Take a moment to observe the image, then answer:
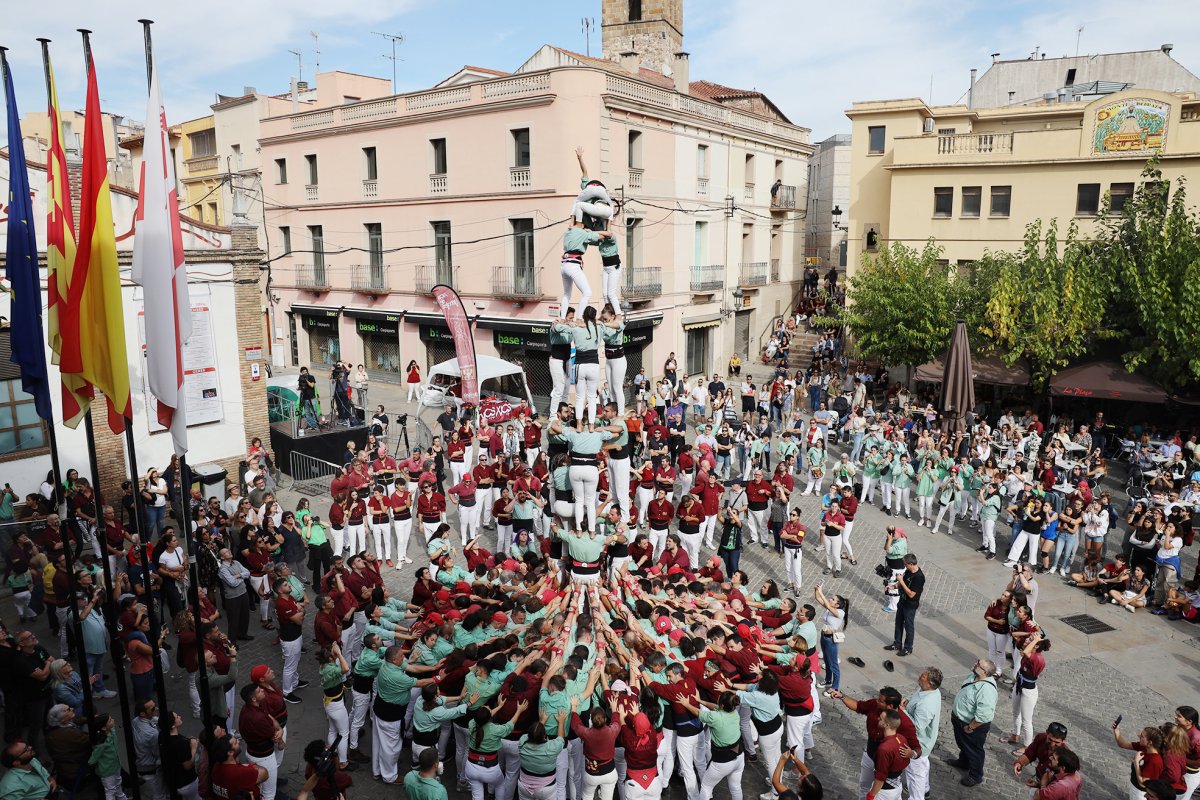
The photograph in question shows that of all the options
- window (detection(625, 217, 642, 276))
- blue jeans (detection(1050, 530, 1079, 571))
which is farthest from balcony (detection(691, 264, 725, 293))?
blue jeans (detection(1050, 530, 1079, 571))

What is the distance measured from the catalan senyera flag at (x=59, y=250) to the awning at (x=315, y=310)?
26553mm

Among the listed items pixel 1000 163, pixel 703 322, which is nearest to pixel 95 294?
pixel 703 322

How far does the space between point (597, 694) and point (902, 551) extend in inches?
237

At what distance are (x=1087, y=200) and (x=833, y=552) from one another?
19829 millimetres

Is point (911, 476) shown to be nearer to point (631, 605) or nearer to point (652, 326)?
point (631, 605)

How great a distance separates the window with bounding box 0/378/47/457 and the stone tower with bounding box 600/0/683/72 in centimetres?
3114

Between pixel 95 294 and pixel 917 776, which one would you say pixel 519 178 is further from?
pixel 917 776

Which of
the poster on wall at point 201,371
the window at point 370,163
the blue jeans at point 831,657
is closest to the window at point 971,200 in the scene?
the window at point 370,163

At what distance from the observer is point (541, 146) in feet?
88.5

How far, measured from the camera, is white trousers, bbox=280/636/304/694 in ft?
35.8

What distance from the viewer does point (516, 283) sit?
2862 centimetres

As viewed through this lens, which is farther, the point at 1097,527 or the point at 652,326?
the point at 652,326

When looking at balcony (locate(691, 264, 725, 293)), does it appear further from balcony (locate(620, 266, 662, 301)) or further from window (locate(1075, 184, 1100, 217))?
window (locate(1075, 184, 1100, 217))

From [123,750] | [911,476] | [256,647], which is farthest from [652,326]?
[123,750]
